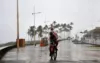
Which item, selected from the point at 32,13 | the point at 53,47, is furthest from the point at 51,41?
the point at 32,13

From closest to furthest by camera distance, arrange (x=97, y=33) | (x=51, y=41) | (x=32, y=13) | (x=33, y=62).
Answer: (x=33, y=62)
(x=51, y=41)
(x=32, y=13)
(x=97, y=33)

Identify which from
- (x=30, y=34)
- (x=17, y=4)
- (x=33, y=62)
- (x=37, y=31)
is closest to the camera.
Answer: (x=33, y=62)

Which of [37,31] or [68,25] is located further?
[68,25]

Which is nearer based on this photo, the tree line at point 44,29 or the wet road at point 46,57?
the wet road at point 46,57

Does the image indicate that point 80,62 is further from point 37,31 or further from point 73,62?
point 37,31

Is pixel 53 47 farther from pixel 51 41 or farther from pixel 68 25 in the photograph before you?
pixel 68 25

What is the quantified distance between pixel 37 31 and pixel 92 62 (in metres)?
141

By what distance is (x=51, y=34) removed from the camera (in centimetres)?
1716

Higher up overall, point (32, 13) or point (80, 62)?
point (32, 13)

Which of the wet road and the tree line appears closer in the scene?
the wet road

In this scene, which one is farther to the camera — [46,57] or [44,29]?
[44,29]

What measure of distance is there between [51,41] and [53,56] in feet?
3.05

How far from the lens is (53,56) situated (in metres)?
17.3

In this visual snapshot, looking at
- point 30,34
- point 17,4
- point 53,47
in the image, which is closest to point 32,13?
point 17,4
